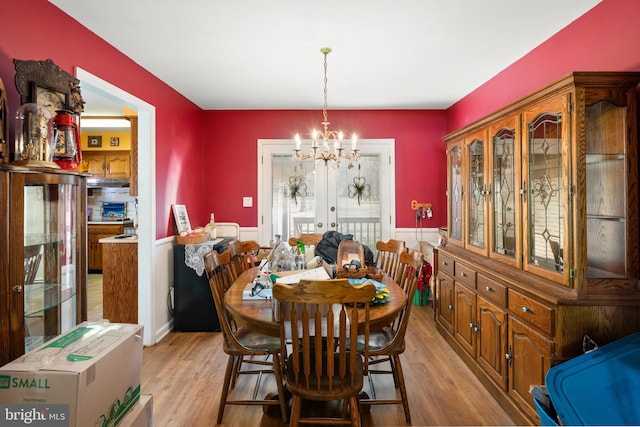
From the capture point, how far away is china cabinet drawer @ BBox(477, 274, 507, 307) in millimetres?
2258

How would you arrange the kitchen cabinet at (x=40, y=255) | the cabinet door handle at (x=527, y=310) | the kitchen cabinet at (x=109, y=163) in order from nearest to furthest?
1. the kitchen cabinet at (x=40, y=255)
2. the cabinet door handle at (x=527, y=310)
3. the kitchen cabinet at (x=109, y=163)

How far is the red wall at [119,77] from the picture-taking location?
74.5 inches

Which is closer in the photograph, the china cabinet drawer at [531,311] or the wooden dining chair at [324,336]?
the wooden dining chair at [324,336]

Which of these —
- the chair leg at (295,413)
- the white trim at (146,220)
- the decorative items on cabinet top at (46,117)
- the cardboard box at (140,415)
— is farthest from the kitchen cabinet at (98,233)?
the chair leg at (295,413)

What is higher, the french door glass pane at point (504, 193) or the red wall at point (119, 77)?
the red wall at point (119, 77)

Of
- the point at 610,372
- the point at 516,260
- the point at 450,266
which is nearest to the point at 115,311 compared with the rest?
the point at 450,266

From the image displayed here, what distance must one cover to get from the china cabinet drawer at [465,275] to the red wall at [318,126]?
1.81 metres

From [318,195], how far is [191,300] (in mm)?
2062

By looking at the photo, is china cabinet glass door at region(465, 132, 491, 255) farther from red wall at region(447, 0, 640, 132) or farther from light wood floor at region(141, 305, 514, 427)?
light wood floor at region(141, 305, 514, 427)

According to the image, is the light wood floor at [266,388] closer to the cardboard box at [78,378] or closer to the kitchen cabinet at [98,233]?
the cardboard box at [78,378]

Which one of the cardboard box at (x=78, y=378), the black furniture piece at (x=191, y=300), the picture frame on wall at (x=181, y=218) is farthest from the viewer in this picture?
the picture frame on wall at (x=181, y=218)

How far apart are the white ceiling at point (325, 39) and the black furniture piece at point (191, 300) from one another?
190 centimetres

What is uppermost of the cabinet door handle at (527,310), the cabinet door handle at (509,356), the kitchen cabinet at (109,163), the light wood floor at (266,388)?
the kitchen cabinet at (109,163)

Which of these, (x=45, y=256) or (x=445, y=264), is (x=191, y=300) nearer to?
(x=45, y=256)
